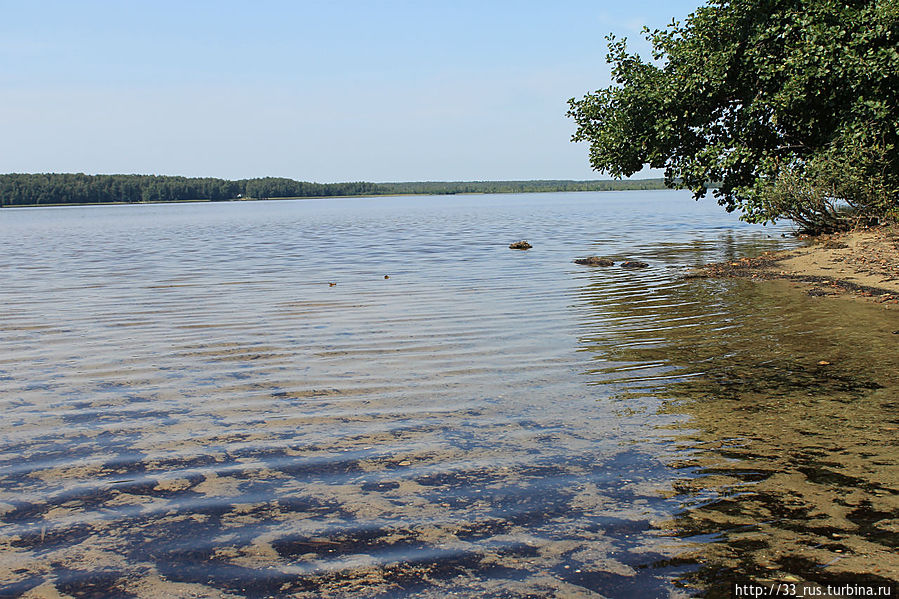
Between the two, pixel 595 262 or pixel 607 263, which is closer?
pixel 607 263

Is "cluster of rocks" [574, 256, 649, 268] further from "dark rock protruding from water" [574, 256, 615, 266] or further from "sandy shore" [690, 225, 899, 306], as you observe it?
"sandy shore" [690, 225, 899, 306]

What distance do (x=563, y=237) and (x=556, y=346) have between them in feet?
93.3

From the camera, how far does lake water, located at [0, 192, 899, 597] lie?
4.26 m

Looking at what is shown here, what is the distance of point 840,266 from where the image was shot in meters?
18.4

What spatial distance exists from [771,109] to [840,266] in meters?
6.23

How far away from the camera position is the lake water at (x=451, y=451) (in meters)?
4.26

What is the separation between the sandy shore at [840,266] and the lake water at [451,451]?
4.78ft

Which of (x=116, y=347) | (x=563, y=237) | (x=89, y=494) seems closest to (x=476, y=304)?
(x=116, y=347)

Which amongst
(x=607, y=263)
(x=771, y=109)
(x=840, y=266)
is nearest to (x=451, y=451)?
(x=840, y=266)

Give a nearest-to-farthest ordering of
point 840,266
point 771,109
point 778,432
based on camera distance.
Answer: point 778,432
point 840,266
point 771,109

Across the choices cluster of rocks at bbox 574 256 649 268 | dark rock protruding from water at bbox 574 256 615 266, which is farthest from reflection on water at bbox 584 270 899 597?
dark rock protruding from water at bbox 574 256 615 266

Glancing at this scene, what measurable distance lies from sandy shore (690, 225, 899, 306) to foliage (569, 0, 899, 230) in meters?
1.38

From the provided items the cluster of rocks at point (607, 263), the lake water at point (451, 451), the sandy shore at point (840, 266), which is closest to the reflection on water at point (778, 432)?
the lake water at point (451, 451)

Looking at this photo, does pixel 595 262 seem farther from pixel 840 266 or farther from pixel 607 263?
pixel 840 266
